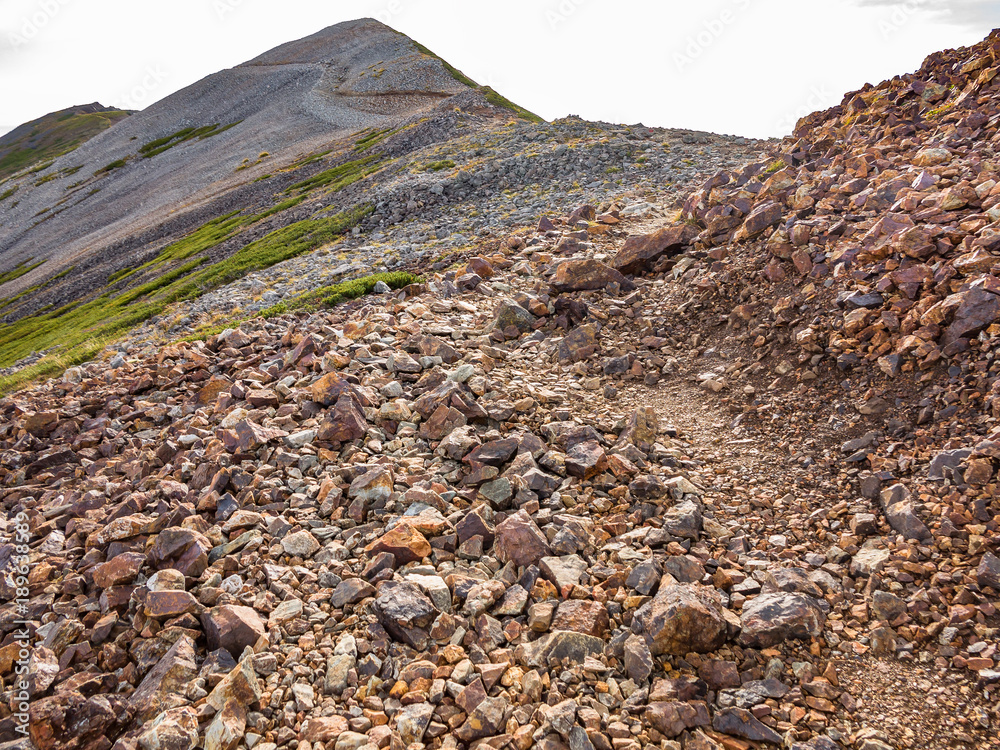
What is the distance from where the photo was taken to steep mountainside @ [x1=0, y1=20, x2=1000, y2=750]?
18.3 feet

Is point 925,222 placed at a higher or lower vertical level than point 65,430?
higher

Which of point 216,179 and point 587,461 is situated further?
point 216,179

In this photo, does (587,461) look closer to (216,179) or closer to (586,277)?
(586,277)

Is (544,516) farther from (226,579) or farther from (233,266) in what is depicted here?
(233,266)

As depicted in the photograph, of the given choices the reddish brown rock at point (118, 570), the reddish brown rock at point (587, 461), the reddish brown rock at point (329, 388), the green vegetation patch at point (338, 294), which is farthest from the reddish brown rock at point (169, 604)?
the green vegetation patch at point (338, 294)

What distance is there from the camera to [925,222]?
9.35 meters

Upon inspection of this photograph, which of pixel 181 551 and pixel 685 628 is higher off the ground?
pixel 181 551

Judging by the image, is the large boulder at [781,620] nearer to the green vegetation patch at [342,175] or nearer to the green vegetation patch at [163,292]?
the green vegetation patch at [163,292]

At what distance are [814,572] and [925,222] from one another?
6.62 meters

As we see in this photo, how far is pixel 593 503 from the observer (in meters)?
8.07

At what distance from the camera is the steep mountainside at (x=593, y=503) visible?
→ 5.58 metres

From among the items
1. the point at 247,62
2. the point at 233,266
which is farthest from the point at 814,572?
the point at 247,62

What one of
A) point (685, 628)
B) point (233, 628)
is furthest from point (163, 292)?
point (685, 628)

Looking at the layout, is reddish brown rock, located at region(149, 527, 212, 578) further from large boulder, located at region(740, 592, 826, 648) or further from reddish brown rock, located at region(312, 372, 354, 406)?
large boulder, located at region(740, 592, 826, 648)
